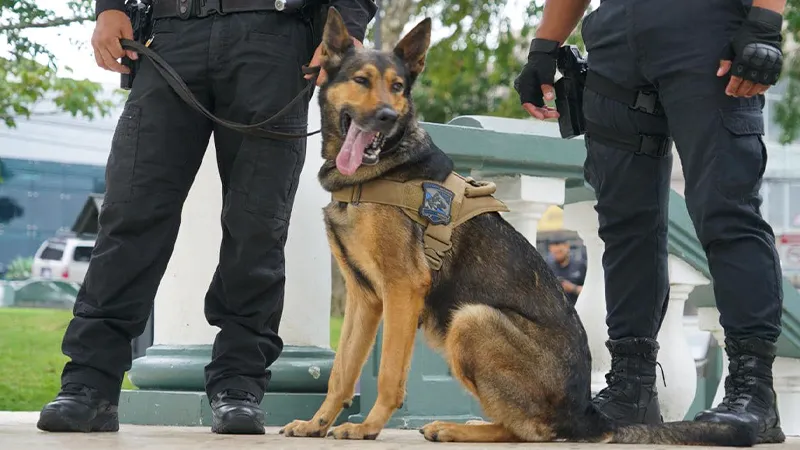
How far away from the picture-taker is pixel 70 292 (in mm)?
23281

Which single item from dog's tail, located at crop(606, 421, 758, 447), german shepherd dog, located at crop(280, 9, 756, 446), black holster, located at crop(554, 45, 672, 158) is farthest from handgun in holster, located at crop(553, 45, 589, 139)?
dog's tail, located at crop(606, 421, 758, 447)

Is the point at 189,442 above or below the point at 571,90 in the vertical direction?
below

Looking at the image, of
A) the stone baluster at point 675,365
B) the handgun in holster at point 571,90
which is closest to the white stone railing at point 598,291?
the stone baluster at point 675,365

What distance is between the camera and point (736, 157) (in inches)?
128

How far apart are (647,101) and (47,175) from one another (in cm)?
3372

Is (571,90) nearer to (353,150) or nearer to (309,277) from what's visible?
(353,150)

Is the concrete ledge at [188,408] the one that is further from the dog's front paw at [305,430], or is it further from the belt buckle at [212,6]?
the belt buckle at [212,6]

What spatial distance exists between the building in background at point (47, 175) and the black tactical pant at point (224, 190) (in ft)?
93.5

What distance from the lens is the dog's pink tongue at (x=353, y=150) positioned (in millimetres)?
3504

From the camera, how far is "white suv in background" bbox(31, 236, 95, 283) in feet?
115

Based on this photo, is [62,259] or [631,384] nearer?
[631,384]

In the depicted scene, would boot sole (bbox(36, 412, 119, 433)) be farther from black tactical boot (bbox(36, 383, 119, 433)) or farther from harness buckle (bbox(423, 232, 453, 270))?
harness buckle (bbox(423, 232, 453, 270))

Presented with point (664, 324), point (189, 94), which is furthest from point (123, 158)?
point (664, 324)

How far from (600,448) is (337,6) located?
171cm
